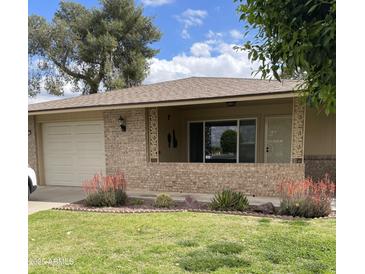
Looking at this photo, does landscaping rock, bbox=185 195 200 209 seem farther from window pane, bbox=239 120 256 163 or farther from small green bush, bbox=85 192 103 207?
window pane, bbox=239 120 256 163

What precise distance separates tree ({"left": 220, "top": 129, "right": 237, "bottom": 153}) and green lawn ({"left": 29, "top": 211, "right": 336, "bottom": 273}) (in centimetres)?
529

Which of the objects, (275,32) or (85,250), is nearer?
(275,32)

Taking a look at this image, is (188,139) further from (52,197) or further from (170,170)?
(52,197)

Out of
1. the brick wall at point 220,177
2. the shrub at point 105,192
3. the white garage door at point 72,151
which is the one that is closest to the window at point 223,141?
the brick wall at point 220,177

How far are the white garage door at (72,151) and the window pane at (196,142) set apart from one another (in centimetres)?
379

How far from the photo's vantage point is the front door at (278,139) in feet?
33.6

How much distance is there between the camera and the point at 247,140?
35.2 feet

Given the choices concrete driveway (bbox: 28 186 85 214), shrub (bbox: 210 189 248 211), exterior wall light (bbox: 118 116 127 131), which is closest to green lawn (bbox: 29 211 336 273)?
shrub (bbox: 210 189 248 211)

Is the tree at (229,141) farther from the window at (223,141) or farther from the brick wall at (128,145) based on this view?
the brick wall at (128,145)

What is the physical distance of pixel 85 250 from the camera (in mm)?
4250
